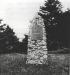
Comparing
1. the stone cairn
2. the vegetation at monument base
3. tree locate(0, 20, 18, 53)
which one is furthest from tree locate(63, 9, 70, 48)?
the stone cairn

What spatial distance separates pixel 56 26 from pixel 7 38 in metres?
15.9

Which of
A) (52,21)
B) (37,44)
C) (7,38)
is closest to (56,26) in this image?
(52,21)

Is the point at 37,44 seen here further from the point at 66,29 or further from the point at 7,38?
the point at 7,38

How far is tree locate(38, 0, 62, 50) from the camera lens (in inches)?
1556

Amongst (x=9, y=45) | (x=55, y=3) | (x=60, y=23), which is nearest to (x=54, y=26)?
(x=60, y=23)

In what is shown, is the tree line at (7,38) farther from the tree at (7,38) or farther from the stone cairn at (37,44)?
the stone cairn at (37,44)

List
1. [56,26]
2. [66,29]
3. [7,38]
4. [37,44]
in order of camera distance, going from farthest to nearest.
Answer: [7,38] → [56,26] → [66,29] → [37,44]

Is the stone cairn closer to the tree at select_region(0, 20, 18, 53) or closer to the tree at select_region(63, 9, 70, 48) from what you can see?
the tree at select_region(63, 9, 70, 48)

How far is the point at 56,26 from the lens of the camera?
138ft

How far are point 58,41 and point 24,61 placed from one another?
2246 cm

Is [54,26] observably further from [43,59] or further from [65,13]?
[43,59]

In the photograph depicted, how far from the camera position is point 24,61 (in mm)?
18219

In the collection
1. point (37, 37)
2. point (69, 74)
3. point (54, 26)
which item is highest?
point (54, 26)

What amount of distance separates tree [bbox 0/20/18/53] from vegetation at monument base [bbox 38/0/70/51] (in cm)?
973
